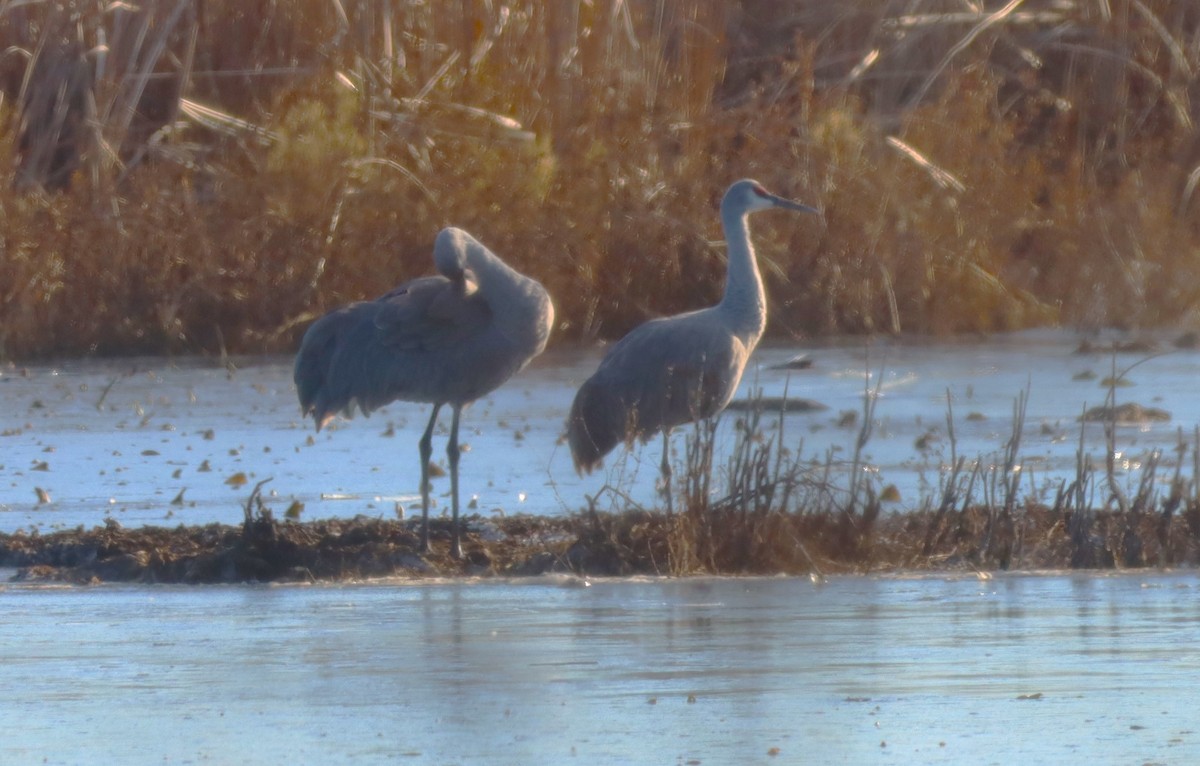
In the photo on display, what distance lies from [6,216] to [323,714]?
1526 cm

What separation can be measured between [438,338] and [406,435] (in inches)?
130

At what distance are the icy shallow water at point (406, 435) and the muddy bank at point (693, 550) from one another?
360 millimetres

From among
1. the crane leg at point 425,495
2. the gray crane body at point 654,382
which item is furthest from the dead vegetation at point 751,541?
the gray crane body at point 654,382

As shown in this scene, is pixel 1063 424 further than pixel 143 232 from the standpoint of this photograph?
No

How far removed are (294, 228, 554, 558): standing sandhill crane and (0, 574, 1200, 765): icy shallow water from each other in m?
2.29

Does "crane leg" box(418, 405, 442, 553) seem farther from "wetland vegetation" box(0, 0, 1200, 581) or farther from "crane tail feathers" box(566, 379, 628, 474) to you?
"wetland vegetation" box(0, 0, 1200, 581)

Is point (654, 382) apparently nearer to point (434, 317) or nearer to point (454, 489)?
point (434, 317)

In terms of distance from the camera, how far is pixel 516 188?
67.1ft

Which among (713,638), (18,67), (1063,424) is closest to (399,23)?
(18,67)

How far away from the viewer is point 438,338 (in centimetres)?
991

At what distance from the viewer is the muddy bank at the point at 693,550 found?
26.4 feet

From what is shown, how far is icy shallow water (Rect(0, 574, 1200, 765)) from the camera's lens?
193 inches

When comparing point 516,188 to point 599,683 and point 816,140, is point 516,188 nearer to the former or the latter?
point 816,140

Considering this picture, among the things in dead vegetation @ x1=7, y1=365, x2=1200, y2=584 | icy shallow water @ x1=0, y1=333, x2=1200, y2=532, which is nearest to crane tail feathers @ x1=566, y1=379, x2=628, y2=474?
icy shallow water @ x1=0, y1=333, x2=1200, y2=532
